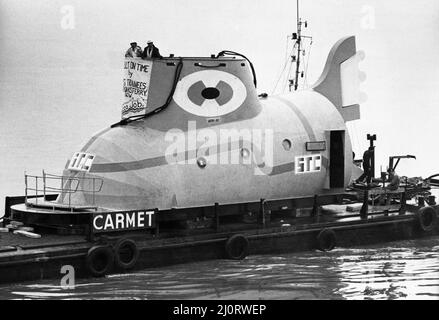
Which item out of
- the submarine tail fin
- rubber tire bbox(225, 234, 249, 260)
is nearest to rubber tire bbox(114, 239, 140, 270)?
rubber tire bbox(225, 234, 249, 260)

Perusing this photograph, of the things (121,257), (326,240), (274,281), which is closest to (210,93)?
(326,240)

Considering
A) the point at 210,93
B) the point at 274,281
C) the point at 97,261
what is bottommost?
the point at 274,281

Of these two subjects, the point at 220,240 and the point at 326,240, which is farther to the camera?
the point at 326,240

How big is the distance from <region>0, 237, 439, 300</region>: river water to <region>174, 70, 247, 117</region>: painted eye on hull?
295cm

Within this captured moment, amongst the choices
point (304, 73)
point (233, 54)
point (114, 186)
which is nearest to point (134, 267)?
point (114, 186)

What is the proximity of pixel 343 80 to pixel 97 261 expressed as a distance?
764 cm

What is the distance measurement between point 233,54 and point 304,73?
7.07 meters

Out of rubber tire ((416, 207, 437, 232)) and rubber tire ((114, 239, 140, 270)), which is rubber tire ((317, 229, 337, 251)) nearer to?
rubber tire ((416, 207, 437, 232))

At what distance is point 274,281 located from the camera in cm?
1437

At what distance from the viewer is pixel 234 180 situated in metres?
16.6

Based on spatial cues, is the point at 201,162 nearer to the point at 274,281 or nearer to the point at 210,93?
the point at 210,93

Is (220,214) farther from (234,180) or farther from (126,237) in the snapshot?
(126,237)
